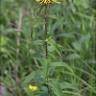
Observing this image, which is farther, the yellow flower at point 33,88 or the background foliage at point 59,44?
the background foliage at point 59,44

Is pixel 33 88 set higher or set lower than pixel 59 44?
lower

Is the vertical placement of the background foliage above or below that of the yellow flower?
above

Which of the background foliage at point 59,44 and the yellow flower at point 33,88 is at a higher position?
the background foliage at point 59,44

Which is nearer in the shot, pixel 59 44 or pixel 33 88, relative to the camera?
pixel 33 88

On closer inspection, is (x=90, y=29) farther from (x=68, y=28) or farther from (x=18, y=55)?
(x=18, y=55)

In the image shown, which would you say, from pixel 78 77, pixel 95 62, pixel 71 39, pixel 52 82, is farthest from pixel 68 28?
pixel 52 82

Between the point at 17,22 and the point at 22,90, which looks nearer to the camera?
the point at 22,90

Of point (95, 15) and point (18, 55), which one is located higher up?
point (95, 15)

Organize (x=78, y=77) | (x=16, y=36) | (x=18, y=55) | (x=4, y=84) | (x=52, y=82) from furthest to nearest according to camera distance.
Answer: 1. (x=16, y=36)
2. (x=18, y=55)
3. (x=4, y=84)
4. (x=78, y=77)
5. (x=52, y=82)
